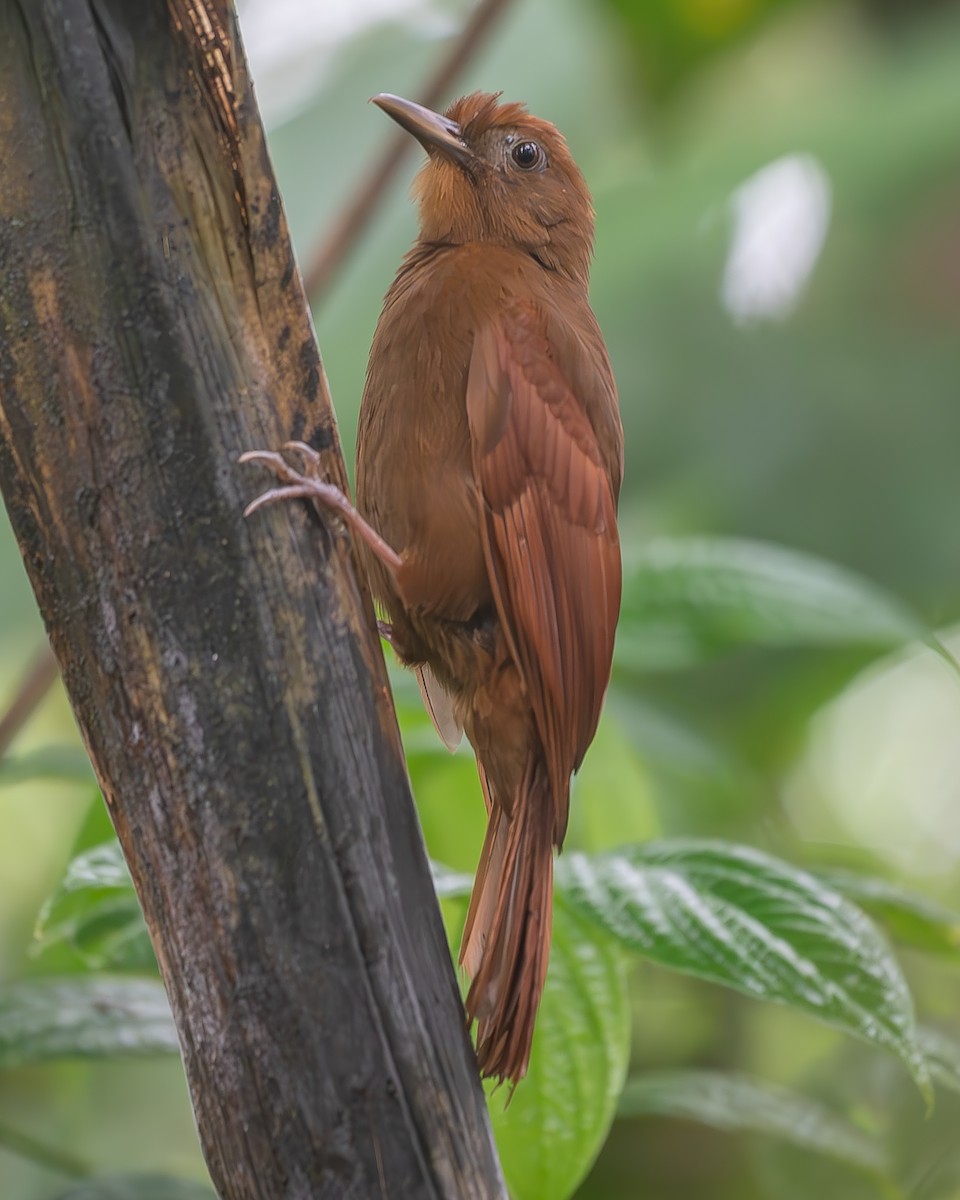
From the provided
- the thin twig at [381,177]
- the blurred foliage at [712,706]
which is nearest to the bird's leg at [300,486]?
the blurred foliage at [712,706]

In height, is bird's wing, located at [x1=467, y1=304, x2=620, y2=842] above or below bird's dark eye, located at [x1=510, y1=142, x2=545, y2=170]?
below

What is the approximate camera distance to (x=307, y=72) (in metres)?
4.40

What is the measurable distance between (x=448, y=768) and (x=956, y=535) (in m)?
1.92

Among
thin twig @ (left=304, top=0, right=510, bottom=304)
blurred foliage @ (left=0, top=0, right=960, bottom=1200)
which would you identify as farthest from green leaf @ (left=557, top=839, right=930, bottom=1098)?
thin twig @ (left=304, top=0, right=510, bottom=304)

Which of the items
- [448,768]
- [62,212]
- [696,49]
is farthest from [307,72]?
[62,212]

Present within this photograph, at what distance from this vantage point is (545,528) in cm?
191

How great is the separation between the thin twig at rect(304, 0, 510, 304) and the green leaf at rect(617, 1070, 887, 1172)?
1.48m

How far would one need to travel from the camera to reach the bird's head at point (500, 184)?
2.23 metres

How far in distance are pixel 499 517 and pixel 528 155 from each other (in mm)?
729

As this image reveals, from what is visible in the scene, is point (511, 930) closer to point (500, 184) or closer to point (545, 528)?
point (545, 528)

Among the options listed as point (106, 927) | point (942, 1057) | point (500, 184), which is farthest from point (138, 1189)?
point (500, 184)

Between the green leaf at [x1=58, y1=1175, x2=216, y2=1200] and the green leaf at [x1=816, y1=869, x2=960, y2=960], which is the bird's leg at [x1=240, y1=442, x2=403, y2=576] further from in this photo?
the green leaf at [x1=58, y1=1175, x2=216, y2=1200]

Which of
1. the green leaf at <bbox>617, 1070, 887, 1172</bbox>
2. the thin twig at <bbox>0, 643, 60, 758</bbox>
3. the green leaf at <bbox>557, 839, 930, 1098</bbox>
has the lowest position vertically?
the green leaf at <bbox>617, 1070, 887, 1172</bbox>

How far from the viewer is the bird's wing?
1832mm
